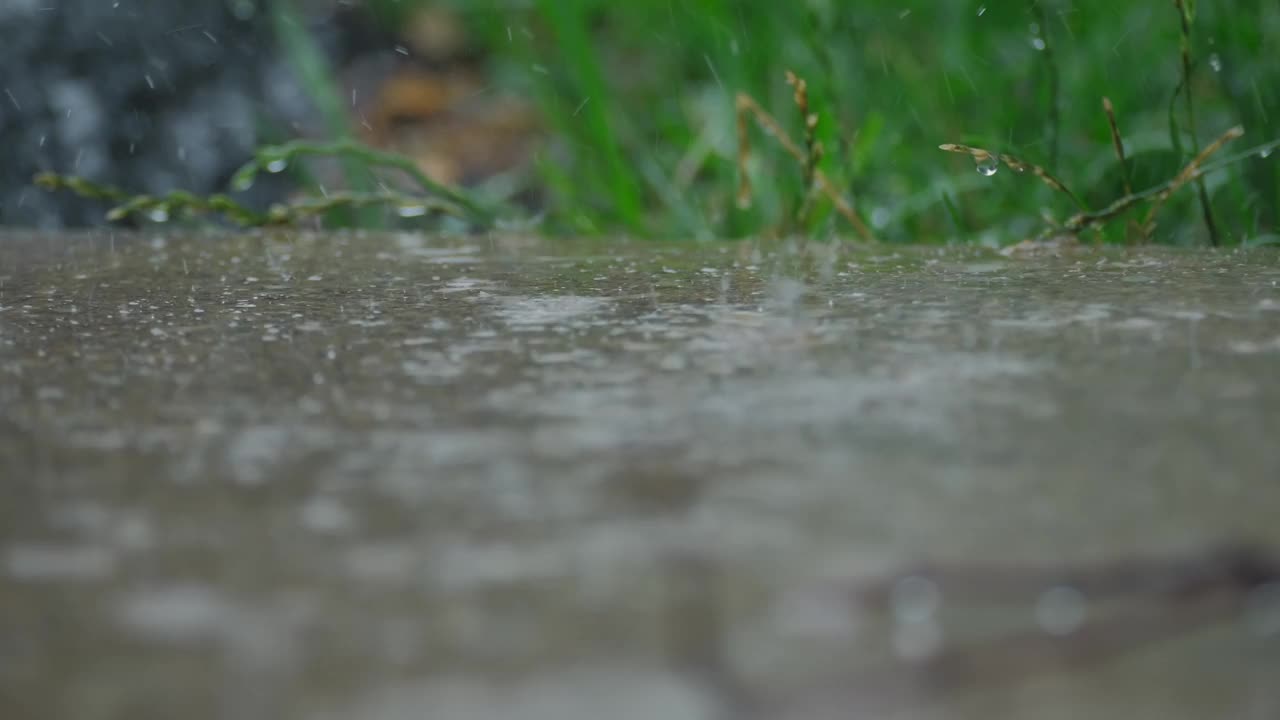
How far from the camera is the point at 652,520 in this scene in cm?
38

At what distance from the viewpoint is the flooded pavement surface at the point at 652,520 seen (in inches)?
11.7

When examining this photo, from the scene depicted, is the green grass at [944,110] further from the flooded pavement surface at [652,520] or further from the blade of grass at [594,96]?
the flooded pavement surface at [652,520]


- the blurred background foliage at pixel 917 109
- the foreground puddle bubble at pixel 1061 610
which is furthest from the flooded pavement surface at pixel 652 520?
the blurred background foliage at pixel 917 109

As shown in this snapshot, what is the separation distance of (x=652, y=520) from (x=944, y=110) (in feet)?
6.36

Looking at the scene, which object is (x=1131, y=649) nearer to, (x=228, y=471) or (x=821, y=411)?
(x=821, y=411)

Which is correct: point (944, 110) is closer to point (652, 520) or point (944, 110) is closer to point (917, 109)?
point (917, 109)

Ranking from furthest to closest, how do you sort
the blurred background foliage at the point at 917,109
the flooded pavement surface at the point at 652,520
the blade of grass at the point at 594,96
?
the blade of grass at the point at 594,96 → the blurred background foliage at the point at 917,109 → the flooded pavement surface at the point at 652,520

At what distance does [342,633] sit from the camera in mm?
318

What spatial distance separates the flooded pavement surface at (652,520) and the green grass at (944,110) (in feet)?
2.98

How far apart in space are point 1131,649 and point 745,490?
13 centimetres

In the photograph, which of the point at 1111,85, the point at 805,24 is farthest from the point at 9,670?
the point at 1111,85

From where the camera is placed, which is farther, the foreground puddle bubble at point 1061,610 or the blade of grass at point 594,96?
the blade of grass at point 594,96

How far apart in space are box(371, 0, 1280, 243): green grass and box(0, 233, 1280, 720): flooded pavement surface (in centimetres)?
91

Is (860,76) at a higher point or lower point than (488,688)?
higher
